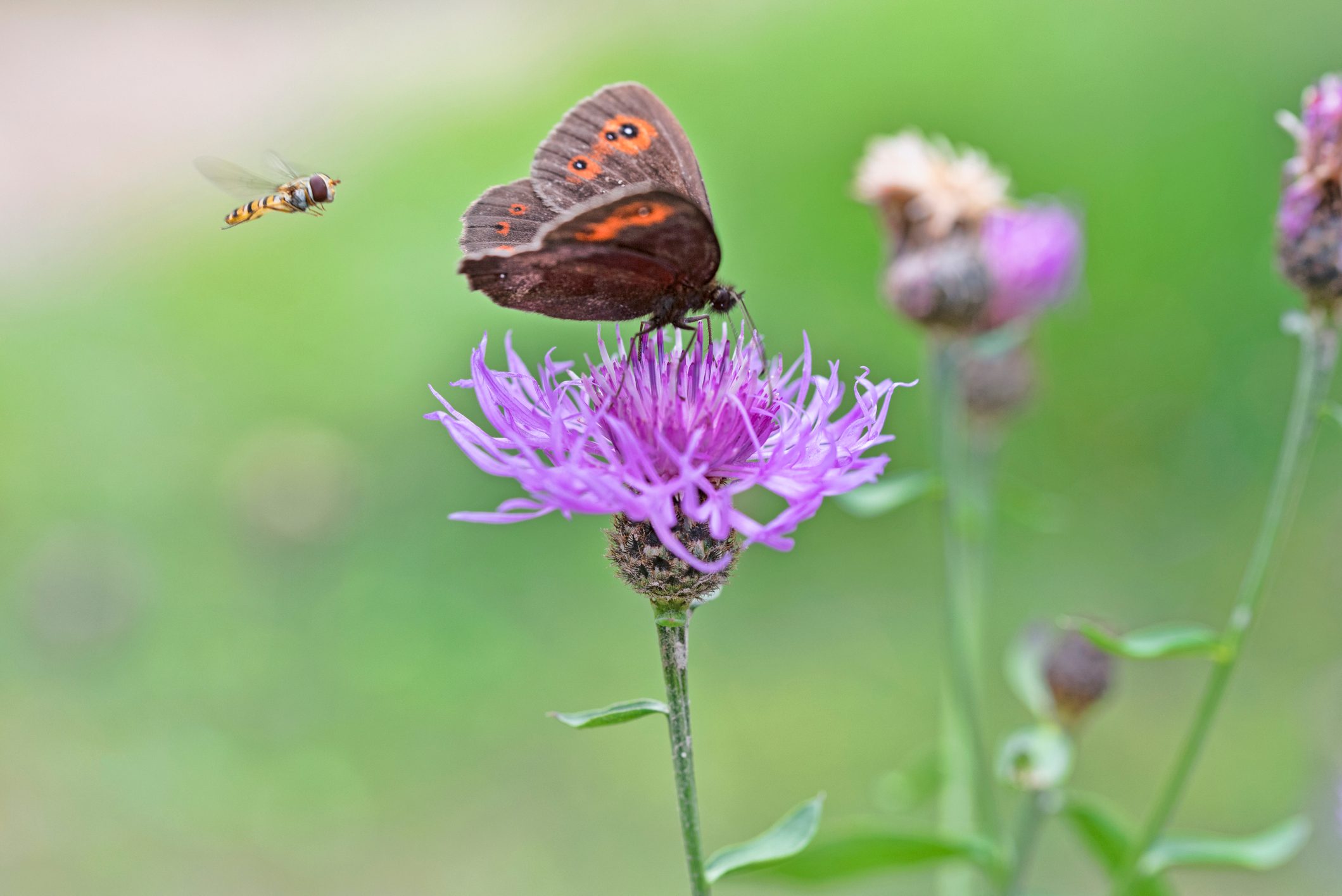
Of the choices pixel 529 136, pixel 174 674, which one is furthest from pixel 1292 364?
pixel 174 674

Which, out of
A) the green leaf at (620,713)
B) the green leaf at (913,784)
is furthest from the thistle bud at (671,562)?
the green leaf at (913,784)

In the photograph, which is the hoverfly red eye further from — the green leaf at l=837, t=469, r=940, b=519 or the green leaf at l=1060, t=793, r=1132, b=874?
the green leaf at l=1060, t=793, r=1132, b=874

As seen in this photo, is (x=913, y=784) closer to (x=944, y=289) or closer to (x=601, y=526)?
(x=944, y=289)

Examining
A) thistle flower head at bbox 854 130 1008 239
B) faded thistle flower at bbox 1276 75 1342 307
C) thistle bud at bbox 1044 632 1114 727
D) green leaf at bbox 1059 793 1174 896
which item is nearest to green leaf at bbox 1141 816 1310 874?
green leaf at bbox 1059 793 1174 896

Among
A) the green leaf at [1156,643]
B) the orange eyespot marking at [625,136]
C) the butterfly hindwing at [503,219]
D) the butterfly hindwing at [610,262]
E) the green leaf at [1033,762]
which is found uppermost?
the orange eyespot marking at [625,136]

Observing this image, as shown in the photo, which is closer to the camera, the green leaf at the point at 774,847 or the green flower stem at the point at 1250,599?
the green leaf at the point at 774,847

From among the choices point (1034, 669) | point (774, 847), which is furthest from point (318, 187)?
point (1034, 669)

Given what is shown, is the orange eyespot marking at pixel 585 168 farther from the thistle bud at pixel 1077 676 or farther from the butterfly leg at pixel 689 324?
the thistle bud at pixel 1077 676
